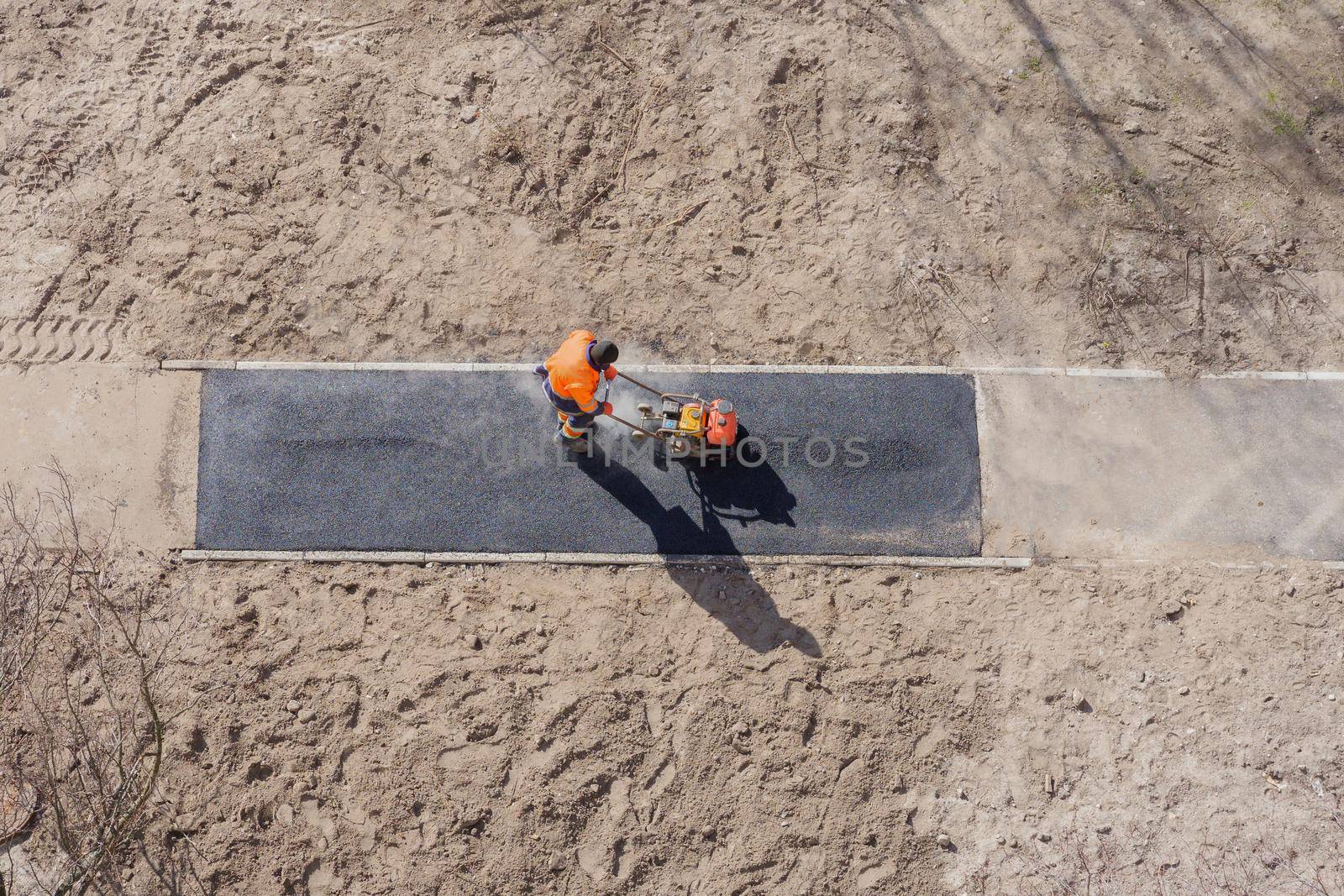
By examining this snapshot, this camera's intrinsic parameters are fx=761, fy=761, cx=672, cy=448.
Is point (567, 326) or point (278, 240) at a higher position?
point (278, 240)

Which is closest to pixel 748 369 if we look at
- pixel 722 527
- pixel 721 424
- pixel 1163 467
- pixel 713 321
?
pixel 713 321

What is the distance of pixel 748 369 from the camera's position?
327 inches

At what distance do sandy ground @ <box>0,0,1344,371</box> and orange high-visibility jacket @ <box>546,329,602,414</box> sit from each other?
5.38 feet

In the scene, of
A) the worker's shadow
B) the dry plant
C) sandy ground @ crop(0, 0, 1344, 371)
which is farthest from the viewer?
sandy ground @ crop(0, 0, 1344, 371)

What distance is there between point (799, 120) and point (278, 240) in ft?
20.1

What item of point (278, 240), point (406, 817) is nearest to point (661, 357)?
point (278, 240)

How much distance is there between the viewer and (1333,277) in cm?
859

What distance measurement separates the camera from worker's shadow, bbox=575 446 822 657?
25.7 feet

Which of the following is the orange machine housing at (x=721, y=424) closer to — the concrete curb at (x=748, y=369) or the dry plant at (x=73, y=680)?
the concrete curb at (x=748, y=369)

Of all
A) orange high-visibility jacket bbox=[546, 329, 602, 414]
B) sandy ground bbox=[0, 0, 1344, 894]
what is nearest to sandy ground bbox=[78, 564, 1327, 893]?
sandy ground bbox=[0, 0, 1344, 894]

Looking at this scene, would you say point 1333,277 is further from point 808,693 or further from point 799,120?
point 808,693

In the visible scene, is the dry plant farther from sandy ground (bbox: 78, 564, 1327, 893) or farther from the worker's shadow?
the worker's shadow

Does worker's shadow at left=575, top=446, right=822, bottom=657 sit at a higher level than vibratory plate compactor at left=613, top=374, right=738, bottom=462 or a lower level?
lower

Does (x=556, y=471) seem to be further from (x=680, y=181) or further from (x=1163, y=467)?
(x=1163, y=467)
